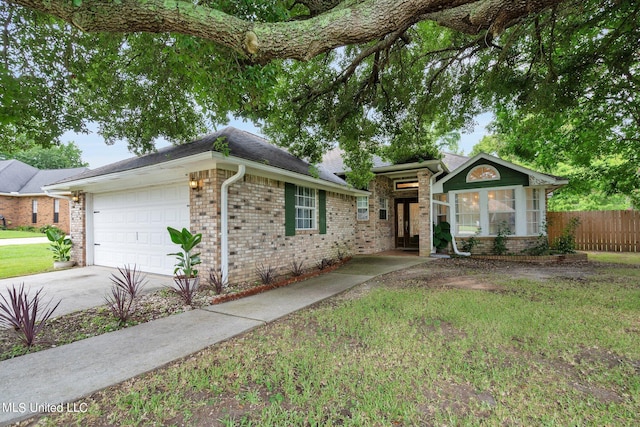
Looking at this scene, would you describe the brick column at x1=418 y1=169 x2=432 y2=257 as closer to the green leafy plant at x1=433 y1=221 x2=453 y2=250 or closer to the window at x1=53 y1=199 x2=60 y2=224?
the green leafy plant at x1=433 y1=221 x2=453 y2=250

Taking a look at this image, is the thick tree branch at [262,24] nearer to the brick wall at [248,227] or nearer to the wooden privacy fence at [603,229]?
the brick wall at [248,227]

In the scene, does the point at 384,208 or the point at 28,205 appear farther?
the point at 28,205

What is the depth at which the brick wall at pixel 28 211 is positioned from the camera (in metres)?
20.5

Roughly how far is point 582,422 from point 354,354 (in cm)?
180

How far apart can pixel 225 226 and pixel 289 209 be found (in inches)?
91.0

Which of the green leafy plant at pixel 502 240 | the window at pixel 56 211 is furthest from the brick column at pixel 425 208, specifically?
the window at pixel 56 211

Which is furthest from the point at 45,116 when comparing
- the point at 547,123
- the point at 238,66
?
the point at 547,123

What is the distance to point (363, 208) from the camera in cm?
1170

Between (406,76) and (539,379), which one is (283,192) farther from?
(539,379)

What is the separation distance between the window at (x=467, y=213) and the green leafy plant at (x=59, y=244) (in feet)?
45.4

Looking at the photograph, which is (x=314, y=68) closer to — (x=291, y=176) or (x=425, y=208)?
(x=291, y=176)

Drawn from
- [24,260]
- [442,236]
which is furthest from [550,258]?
[24,260]

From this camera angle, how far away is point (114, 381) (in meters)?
2.54

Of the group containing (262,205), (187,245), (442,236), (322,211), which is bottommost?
(442,236)
